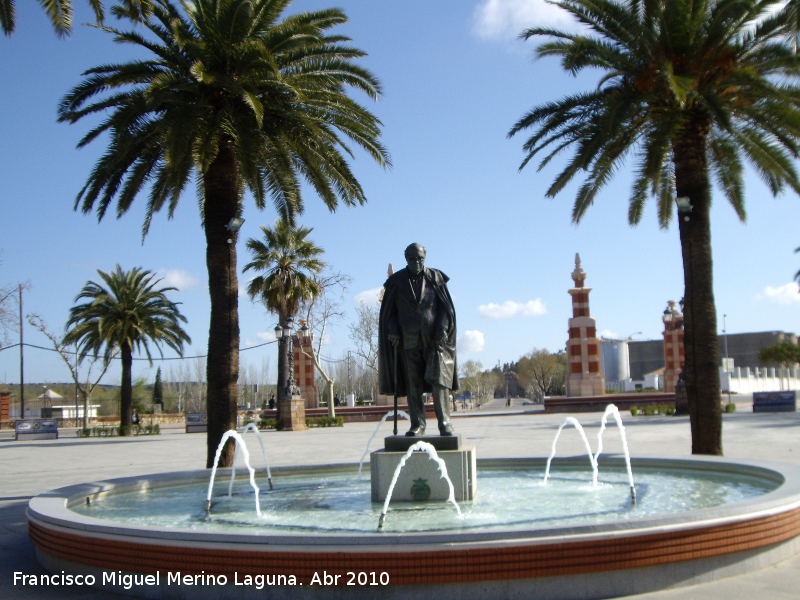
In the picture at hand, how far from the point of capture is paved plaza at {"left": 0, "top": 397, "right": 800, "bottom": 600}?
6066mm

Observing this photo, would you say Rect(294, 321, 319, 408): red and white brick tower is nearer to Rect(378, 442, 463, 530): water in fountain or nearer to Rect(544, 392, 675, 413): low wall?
Rect(544, 392, 675, 413): low wall

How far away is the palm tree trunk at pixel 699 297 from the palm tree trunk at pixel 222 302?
311 inches

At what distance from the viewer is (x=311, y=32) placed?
47.0ft

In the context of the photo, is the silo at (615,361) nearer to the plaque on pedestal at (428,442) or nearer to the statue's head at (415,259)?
the statue's head at (415,259)

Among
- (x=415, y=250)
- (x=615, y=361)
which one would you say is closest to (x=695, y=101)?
(x=415, y=250)

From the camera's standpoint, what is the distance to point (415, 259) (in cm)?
902

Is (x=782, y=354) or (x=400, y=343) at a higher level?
(x=782, y=354)

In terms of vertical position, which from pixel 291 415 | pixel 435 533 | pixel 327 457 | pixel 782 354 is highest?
pixel 782 354

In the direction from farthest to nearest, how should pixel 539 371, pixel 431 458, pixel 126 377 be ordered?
pixel 539 371 → pixel 126 377 → pixel 431 458

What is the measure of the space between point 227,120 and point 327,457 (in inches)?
344

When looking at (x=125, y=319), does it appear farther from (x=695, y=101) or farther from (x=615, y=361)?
(x=615, y=361)

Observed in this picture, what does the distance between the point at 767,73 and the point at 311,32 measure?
8137mm

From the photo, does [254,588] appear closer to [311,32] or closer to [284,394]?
[311,32]

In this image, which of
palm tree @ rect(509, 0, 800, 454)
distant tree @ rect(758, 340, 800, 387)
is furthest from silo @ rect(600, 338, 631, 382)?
palm tree @ rect(509, 0, 800, 454)
